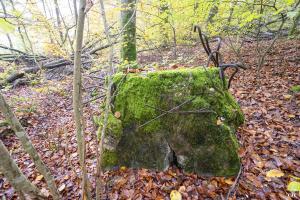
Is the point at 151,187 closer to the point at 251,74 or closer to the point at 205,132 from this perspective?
the point at 205,132

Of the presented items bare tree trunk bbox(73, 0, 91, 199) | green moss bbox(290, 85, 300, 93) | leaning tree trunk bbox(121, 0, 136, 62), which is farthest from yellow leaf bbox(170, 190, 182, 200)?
leaning tree trunk bbox(121, 0, 136, 62)

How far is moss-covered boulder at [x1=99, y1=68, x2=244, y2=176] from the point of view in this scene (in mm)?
2570

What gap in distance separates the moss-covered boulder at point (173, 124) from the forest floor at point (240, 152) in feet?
0.61

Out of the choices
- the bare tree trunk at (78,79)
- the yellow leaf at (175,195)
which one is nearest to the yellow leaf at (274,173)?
the yellow leaf at (175,195)

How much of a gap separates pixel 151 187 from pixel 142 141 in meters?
0.62

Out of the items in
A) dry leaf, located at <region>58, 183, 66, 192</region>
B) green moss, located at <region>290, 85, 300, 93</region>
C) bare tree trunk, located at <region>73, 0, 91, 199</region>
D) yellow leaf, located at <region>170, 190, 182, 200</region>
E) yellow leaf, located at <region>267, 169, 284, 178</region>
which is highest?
bare tree trunk, located at <region>73, 0, 91, 199</region>

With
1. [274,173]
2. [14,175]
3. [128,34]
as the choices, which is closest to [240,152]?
[274,173]

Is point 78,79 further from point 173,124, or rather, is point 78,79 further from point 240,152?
point 240,152

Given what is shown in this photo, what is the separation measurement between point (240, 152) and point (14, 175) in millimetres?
2736

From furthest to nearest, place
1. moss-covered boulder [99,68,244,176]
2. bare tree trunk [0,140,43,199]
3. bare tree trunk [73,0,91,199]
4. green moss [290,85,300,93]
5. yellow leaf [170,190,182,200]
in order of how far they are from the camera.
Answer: green moss [290,85,300,93], moss-covered boulder [99,68,244,176], yellow leaf [170,190,182,200], bare tree trunk [0,140,43,199], bare tree trunk [73,0,91,199]

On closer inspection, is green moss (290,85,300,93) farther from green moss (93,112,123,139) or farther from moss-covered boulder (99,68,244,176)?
green moss (93,112,123,139)

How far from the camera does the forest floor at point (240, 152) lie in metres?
2.42

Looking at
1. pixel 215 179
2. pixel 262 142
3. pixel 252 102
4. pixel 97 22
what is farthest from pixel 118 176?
pixel 97 22

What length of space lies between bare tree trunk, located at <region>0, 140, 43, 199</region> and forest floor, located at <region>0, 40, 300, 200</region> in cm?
42
